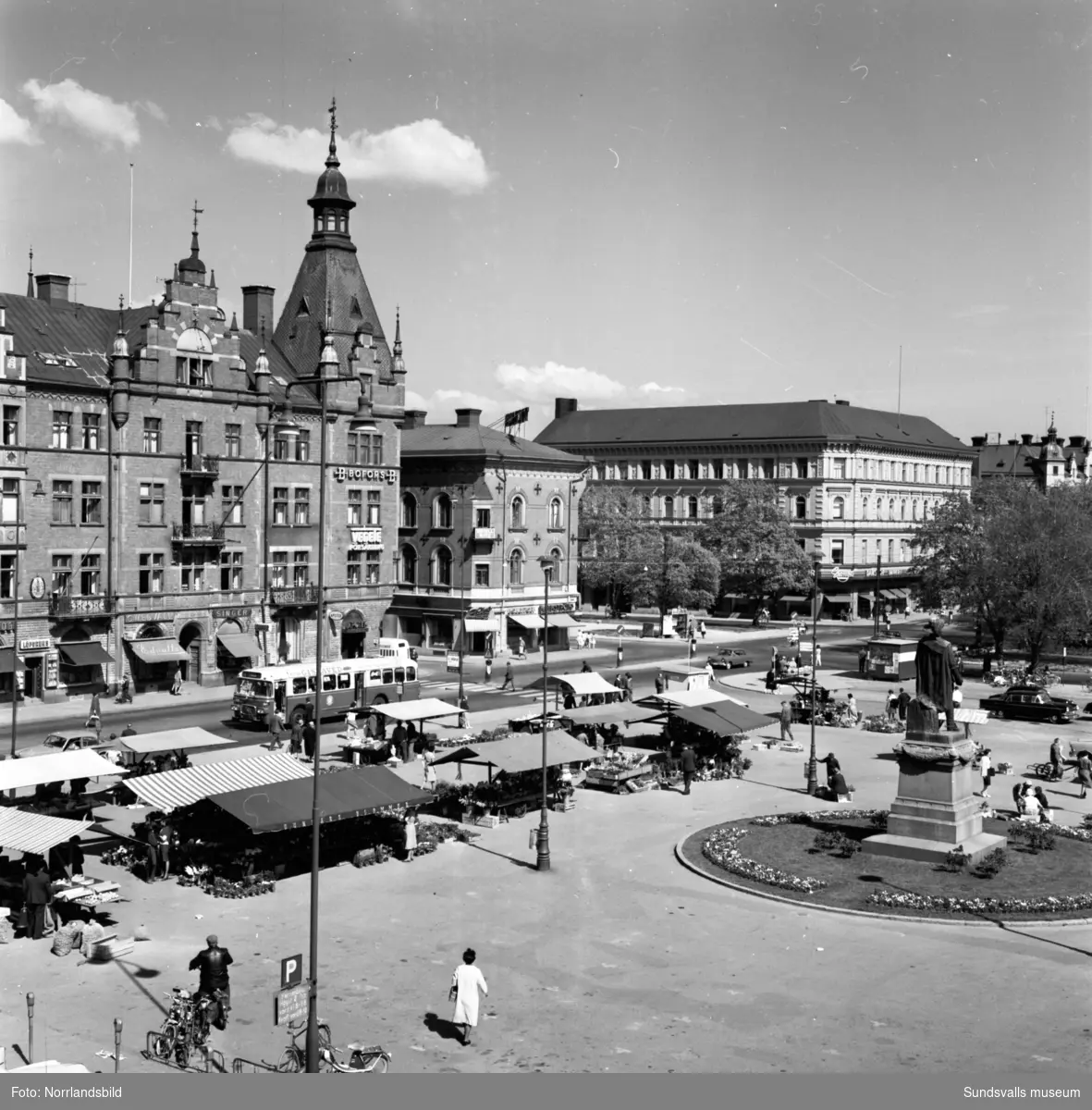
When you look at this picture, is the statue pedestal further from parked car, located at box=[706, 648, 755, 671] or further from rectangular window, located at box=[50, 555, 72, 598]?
parked car, located at box=[706, 648, 755, 671]

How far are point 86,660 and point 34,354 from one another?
13898 millimetres

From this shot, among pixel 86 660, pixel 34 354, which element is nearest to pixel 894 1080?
pixel 86 660

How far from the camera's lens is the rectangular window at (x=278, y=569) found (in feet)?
231

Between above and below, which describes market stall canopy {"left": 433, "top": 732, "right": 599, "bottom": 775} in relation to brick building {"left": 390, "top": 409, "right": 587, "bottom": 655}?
below

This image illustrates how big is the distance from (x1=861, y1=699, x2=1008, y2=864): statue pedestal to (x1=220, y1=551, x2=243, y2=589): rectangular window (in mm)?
42485

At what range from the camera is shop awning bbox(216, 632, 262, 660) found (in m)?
66.4

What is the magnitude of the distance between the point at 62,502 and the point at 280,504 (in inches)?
498

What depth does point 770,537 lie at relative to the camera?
108 meters

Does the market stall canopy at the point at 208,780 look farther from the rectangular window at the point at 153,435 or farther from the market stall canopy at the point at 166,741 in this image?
the rectangular window at the point at 153,435

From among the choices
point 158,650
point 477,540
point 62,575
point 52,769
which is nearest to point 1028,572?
point 477,540

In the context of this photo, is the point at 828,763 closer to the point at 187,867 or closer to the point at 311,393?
the point at 187,867

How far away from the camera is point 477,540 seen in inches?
3275

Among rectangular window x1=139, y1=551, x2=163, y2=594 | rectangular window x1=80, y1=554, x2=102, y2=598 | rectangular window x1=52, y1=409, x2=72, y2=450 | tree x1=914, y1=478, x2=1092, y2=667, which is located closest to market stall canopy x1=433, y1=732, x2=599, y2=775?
rectangular window x1=80, y1=554, x2=102, y2=598

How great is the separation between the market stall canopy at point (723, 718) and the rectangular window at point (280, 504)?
30.7m
